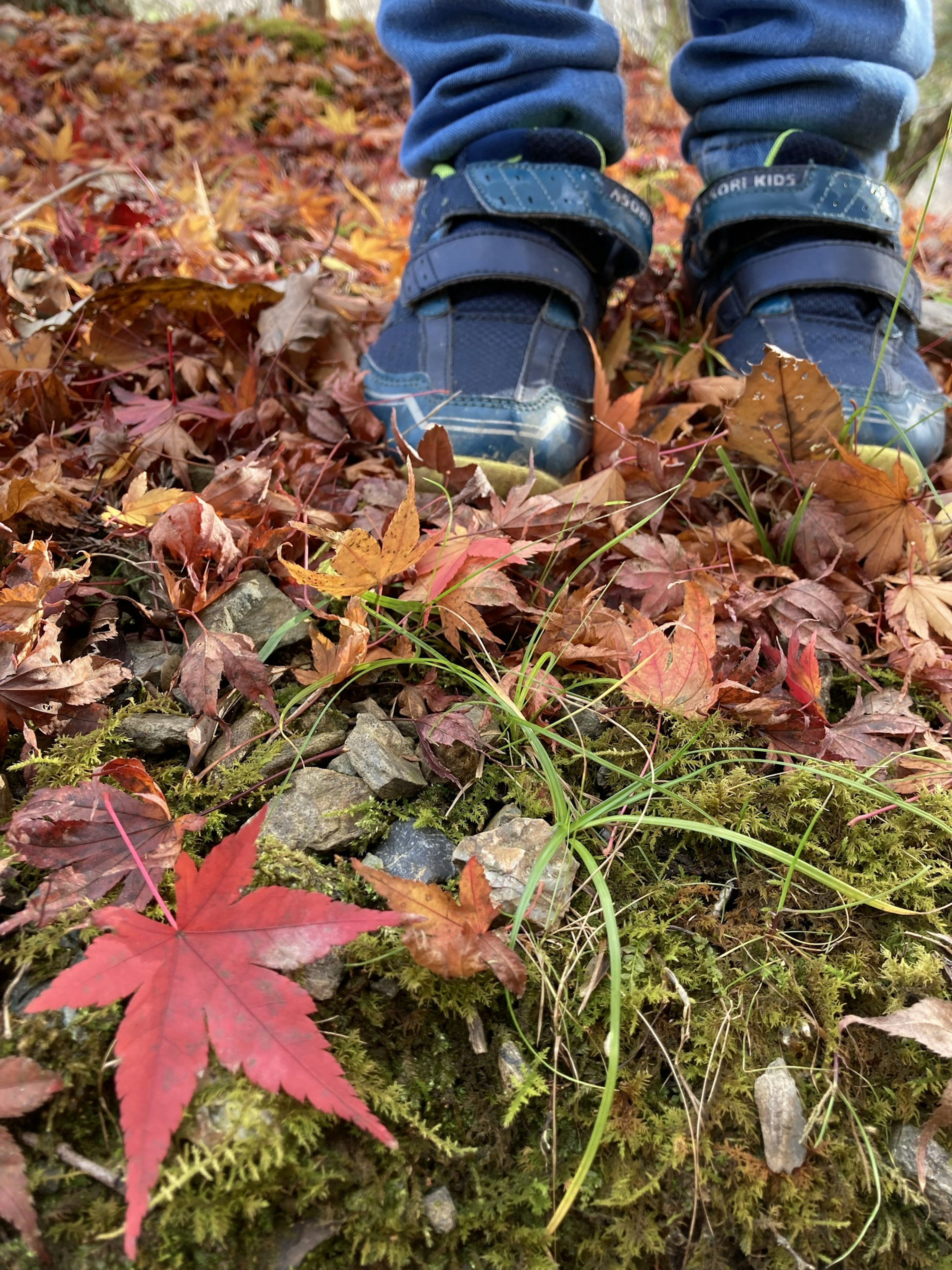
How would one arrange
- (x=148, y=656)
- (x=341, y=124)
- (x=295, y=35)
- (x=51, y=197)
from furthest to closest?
(x=295, y=35), (x=341, y=124), (x=51, y=197), (x=148, y=656)

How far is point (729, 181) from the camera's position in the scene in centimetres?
158

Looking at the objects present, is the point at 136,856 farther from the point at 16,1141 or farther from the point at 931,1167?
the point at 931,1167

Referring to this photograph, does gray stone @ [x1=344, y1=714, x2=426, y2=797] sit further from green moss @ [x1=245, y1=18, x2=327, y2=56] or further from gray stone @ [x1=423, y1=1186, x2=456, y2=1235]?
green moss @ [x1=245, y1=18, x2=327, y2=56]

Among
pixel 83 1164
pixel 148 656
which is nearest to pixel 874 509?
pixel 148 656

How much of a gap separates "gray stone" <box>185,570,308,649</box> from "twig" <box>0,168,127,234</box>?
1.45m

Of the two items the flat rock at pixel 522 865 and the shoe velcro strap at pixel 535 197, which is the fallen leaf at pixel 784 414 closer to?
the shoe velcro strap at pixel 535 197

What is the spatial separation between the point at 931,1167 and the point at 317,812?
706 mm

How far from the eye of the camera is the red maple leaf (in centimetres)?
56

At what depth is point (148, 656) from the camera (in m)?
1.03

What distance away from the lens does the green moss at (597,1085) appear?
2.10ft

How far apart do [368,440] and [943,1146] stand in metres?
1.30

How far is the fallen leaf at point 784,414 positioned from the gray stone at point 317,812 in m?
0.87

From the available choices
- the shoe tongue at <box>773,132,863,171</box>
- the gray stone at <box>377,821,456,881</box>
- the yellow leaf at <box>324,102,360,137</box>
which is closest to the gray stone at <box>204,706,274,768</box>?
the gray stone at <box>377,821,456,881</box>

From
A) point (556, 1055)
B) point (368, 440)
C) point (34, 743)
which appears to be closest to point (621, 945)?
point (556, 1055)
